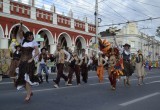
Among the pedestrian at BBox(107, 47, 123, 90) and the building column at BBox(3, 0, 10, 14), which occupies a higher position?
the building column at BBox(3, 0, 10, 14)

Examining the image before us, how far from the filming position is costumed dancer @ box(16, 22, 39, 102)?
8.62 metres

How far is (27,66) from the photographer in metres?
8.66

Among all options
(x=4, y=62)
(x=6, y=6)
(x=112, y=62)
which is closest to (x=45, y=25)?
(x=6, y=6)

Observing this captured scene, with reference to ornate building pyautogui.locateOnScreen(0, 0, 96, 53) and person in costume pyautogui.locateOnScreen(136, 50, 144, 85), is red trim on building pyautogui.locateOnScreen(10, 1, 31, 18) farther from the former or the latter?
person in costume pyautogui.locateOnScreen(136, 50, 144, 85)

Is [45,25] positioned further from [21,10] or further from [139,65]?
[139,65]

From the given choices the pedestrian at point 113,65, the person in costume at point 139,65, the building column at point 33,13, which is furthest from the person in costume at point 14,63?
the building column at point 33,13

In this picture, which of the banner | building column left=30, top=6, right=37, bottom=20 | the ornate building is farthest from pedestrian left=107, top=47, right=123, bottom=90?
building column left=30, top=6, right=37, bottom=20

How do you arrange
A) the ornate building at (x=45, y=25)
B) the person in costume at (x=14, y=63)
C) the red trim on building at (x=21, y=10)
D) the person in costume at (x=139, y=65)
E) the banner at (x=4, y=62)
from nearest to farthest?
the person in costume at (x=14, y=63) → the person in costume at (x=139, y=65) → the banner at (x=4, y=62) → the ornate building at (x=45, y=25) → the red trim on building at (x=21, y=10)

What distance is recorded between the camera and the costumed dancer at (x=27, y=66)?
8625mm

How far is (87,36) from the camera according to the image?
44.0 meters

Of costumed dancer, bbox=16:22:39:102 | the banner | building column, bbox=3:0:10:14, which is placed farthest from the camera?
building column, bbox=3:0:10:14

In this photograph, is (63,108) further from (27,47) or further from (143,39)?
(143,39)

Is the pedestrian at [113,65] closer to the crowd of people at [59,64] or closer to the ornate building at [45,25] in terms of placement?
the crowd of people at [59,64]

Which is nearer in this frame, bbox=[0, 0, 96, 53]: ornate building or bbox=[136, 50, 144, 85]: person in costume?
bbox=[136, 50, 144, 85]: person in costume
